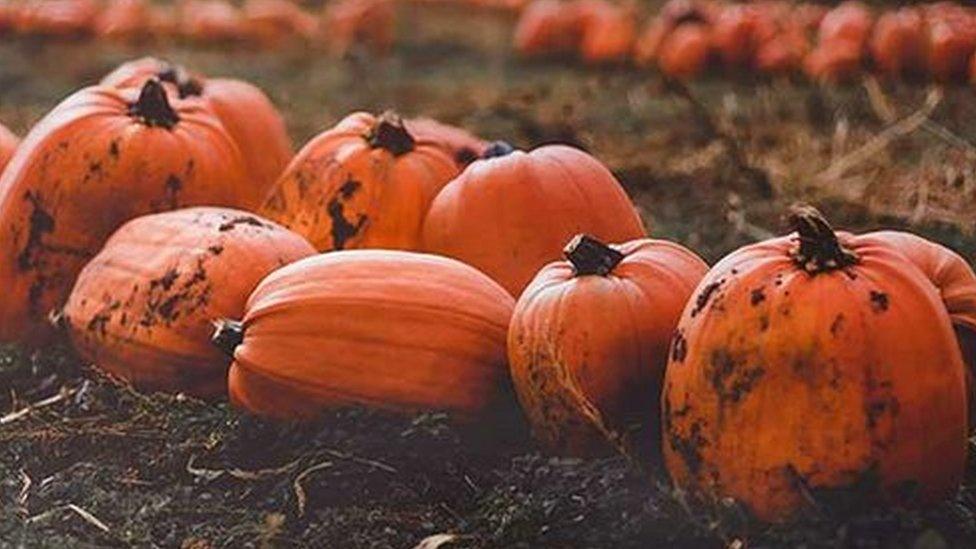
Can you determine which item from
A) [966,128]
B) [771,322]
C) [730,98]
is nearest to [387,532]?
[771,322]

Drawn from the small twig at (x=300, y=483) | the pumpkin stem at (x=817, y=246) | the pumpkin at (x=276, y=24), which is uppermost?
the pumpkin stem at (x=817, y=246)

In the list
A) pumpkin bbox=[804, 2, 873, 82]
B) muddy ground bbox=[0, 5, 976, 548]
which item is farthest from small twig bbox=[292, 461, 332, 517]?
pumpkin bbox=[804, 2, 873, 82]

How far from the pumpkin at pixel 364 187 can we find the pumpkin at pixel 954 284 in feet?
4.04

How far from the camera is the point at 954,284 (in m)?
3.49

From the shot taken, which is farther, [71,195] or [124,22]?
[124,22]

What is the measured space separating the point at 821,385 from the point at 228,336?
3.97 ft

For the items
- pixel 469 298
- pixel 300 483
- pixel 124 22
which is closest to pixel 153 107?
pixel 469 298

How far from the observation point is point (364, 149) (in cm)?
448

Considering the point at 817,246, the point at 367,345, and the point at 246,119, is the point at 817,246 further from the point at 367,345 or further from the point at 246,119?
the point at 246,119

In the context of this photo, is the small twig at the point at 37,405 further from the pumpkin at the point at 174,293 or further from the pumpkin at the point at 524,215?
the pumpkin at the point at 524,215

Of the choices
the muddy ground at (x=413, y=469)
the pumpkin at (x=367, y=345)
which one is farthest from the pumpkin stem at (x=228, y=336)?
the muddy ground at (x=413, y=469)

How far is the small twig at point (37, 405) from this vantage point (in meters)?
3.86

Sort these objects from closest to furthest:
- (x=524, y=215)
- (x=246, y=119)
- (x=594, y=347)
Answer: (x=594, y=347) → (x=524, y=215) → (x=246, y=119)

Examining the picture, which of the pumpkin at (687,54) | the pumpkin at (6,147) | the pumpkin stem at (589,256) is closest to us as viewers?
the pumpkin stem at (589,256)
